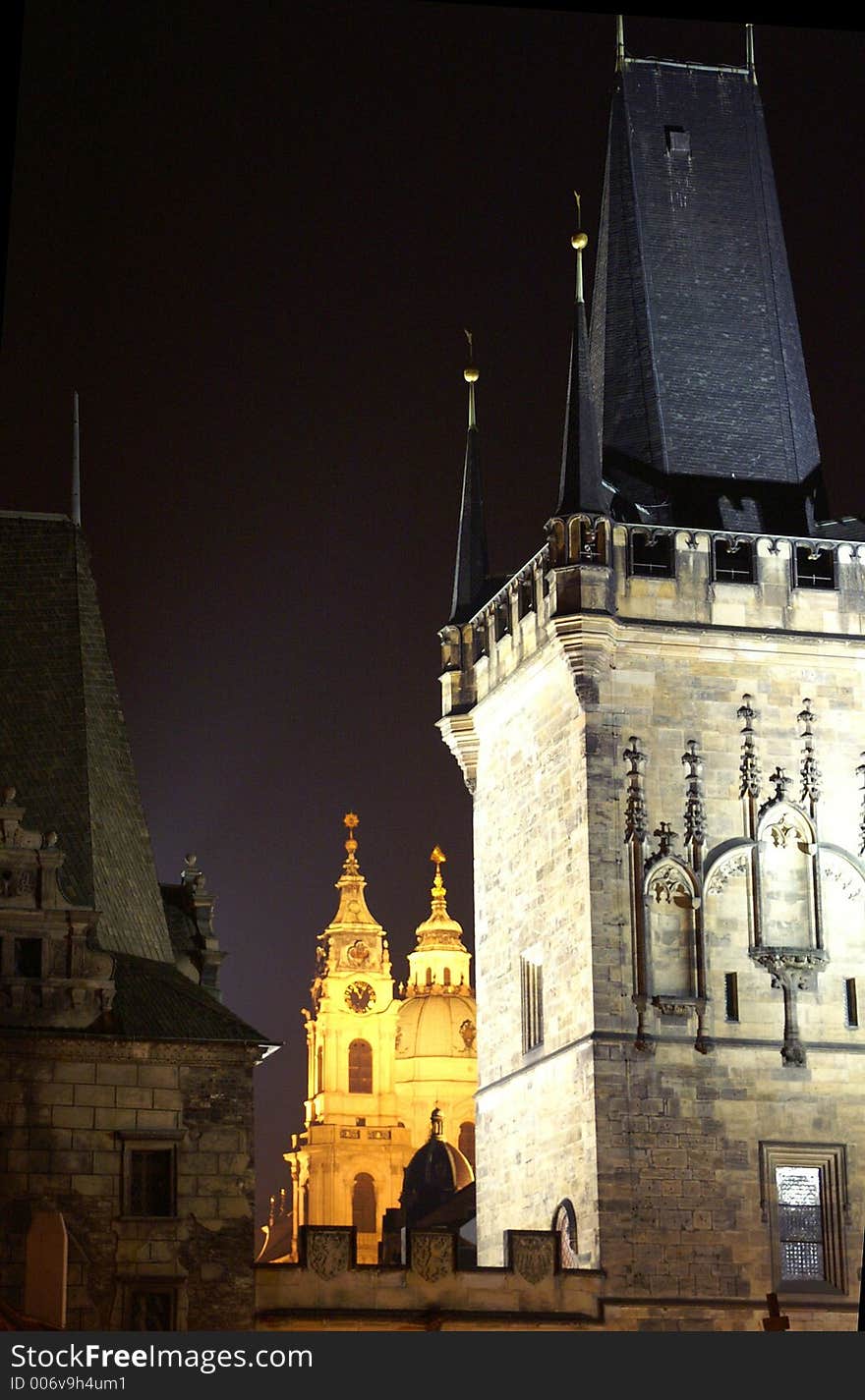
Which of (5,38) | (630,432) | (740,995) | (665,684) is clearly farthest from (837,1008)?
(5,38)

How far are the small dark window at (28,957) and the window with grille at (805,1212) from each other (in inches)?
363

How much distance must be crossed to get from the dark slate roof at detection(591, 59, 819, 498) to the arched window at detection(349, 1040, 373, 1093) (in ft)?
135

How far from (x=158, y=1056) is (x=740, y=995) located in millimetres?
8145

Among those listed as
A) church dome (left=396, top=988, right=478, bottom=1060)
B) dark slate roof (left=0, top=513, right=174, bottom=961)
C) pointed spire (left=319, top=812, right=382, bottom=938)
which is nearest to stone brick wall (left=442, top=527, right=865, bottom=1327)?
dark slate roof (left=0, top=513, right=174, bottom=961)

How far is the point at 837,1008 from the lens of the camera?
101ft

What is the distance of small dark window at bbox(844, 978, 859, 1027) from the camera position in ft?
101

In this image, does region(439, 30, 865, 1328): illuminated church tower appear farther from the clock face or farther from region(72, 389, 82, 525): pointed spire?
the clock face

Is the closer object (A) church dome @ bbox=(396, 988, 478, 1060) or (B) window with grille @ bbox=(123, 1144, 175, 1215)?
(B) window with grille @ bbox=(123, 1144, 175, 1215)

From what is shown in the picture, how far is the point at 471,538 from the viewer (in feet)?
119

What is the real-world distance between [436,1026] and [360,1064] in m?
3.15

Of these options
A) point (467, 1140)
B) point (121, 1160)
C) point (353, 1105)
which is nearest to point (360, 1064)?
point (353, 1105)

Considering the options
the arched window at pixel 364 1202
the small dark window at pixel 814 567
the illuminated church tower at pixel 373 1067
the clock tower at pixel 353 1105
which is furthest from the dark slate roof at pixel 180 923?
the arched window at pixel 364 1202

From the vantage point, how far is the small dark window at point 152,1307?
24.3 meters

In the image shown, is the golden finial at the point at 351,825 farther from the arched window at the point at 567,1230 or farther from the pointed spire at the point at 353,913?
the pointed spire at the point at 353,913
